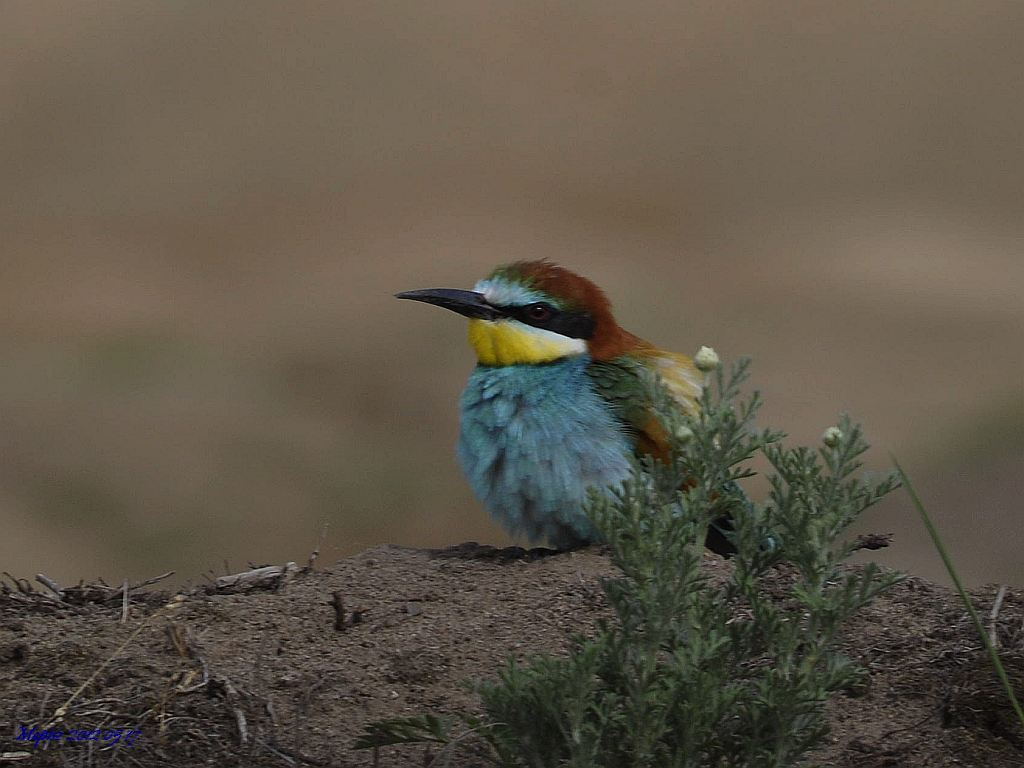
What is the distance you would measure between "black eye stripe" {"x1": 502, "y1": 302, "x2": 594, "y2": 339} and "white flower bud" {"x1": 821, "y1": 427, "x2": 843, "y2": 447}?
1982 mm

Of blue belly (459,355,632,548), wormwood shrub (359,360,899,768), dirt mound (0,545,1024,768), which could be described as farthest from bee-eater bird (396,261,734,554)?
wormwood shrub (359,360,899,768)

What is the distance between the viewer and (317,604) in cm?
312

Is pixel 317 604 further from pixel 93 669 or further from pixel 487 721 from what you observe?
pixel 487 721

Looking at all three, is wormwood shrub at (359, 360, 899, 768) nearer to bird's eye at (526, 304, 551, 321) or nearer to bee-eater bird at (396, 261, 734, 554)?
bee-eater bird at (396, 261, 734, 554)

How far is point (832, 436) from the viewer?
2164mm

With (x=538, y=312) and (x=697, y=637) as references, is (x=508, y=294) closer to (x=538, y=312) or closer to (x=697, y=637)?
(x=538, y=312)

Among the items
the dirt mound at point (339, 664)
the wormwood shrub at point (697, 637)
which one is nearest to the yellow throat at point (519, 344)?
the dirt mound at point (339, 664)

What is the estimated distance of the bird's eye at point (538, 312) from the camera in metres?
4.10

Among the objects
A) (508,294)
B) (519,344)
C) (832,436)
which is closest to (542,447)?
(519,344)

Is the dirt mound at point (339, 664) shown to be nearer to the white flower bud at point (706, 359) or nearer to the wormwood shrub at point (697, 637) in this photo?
the wormwood shrub at point (697, 637)

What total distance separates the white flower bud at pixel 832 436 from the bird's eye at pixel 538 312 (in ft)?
6.52

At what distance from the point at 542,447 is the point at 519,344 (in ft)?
1.16

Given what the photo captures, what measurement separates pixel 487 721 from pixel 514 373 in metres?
1.71

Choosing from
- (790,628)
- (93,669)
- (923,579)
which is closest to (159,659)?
(93,669)
